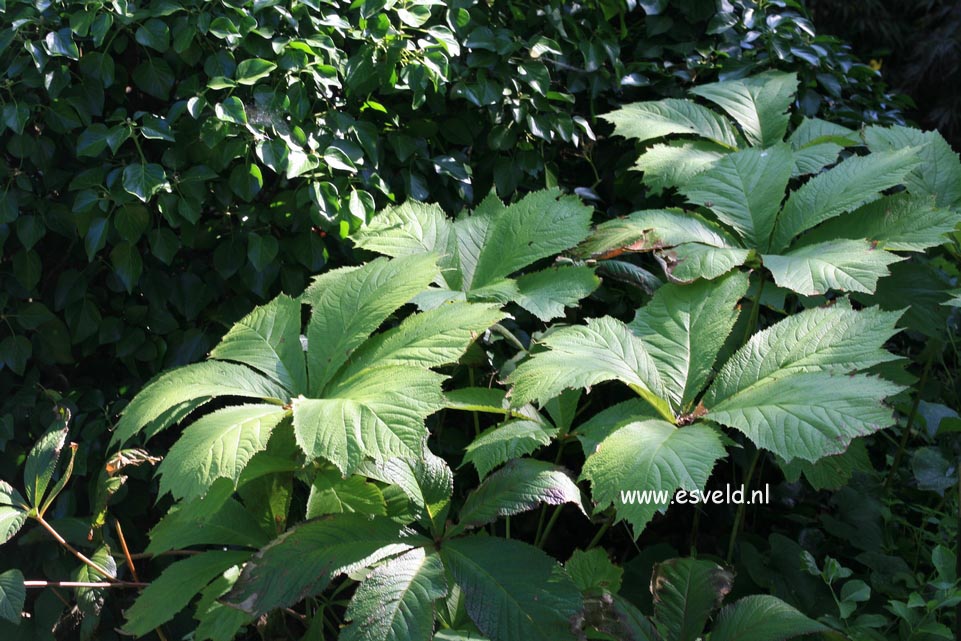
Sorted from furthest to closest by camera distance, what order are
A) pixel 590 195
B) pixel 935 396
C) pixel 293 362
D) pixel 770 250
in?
pixel 590 195 → pixel 935 396 → pixel 770 250 → pixel 293 362

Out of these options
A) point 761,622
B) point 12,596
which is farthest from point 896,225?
point 12,596

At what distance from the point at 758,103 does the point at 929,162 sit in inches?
13.4

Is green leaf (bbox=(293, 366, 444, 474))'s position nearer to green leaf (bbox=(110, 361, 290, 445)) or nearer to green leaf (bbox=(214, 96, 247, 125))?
green leaf (bbox=(110, 361, 290, 445))

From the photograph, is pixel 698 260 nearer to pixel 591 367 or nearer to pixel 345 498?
pixel 591 367

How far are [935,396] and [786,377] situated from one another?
0.91m

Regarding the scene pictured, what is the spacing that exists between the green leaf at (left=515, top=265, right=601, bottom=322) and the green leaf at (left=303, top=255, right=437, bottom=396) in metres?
0.19

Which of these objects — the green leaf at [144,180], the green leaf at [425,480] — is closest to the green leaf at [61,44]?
the green leaf at [144,180]

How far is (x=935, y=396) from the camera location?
74.2 inches

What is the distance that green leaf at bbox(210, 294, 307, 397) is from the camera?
1282mm

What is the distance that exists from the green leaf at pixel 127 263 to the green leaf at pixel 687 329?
1.02 metres

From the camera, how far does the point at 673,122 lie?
1742mm

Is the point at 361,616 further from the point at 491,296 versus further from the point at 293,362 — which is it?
the point at 491,296

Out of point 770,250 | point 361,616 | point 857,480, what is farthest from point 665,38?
point 361,616

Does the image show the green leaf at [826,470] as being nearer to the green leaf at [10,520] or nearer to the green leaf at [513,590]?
the green leaf at [513,590]
